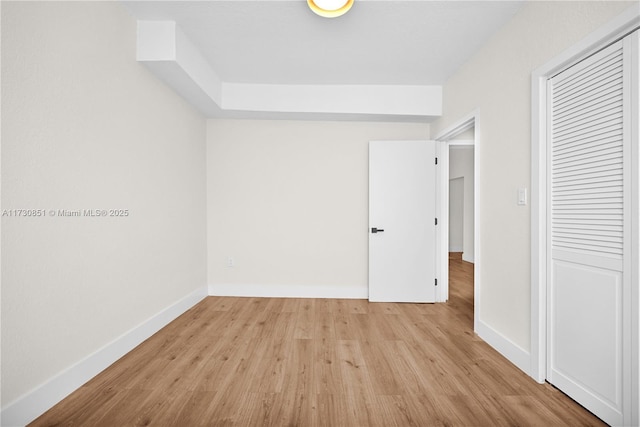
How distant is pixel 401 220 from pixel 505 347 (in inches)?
72.2

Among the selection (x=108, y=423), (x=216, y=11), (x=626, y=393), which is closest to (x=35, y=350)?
(x=108, y=423)

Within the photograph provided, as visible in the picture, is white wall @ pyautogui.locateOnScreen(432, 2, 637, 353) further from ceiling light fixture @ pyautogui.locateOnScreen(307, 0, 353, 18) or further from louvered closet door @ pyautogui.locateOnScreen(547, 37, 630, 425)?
ceiling light fixture @ pyautogui.locateOnScreen(307, 0, 353, 18)

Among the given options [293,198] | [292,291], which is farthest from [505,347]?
[293,198]

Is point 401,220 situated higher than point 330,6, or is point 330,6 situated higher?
point 330,6

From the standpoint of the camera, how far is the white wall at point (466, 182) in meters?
7.00

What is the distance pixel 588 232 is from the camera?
173cm

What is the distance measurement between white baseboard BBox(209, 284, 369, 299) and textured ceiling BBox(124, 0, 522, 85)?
262 cm

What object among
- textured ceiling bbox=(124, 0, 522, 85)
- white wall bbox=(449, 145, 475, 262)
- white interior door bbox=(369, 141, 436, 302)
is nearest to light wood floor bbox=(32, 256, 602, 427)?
white interior door bbox=(369, 141, 436, 302)

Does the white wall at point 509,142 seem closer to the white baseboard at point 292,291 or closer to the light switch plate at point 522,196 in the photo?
the light switch plate at point 522,196

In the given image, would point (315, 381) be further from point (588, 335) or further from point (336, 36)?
point (336, 36)

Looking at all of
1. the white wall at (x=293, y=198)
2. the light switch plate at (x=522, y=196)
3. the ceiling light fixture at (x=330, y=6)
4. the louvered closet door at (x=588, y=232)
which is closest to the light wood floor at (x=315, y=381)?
the louvered closet door at (x=588, y=232)

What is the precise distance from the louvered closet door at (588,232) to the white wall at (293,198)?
7.54ft

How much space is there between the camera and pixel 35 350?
163cm

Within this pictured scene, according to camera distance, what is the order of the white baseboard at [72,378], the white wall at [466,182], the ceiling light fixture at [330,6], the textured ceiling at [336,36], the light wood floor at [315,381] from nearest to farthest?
the white baseboard at [72,378] → the light wood floor at [315,381] → the ceiling light fixture at [330,6] → the textured ceiling at [336,36] → the white wall at [466,182]
